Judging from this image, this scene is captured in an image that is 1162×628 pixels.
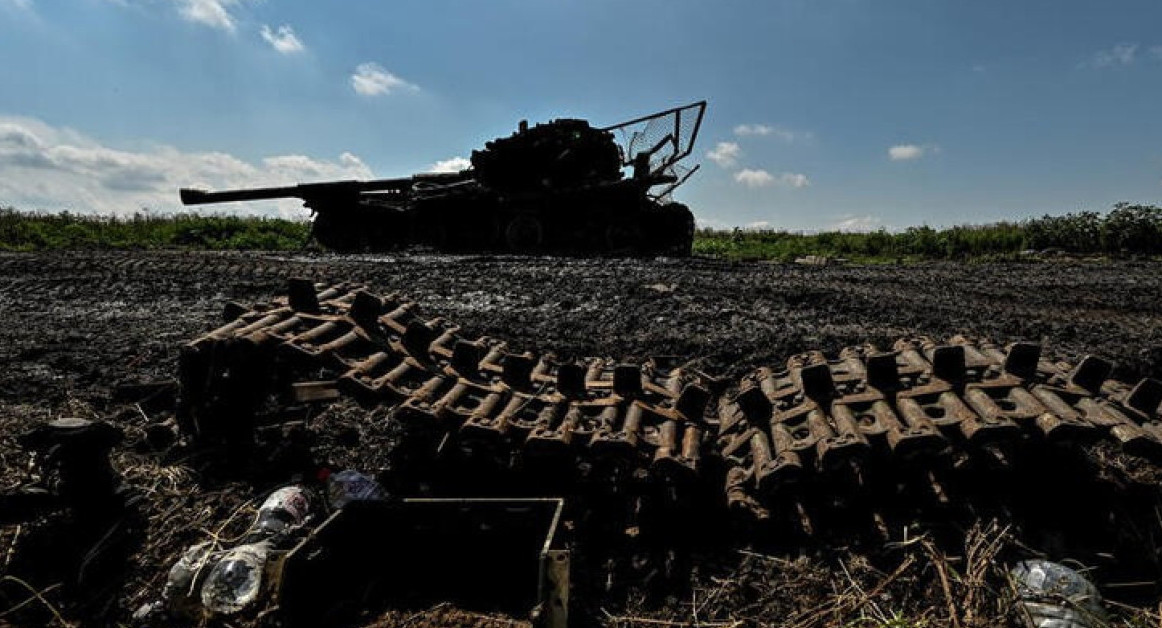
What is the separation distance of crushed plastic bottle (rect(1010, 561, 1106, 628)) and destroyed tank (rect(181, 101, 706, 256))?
14.3 metres

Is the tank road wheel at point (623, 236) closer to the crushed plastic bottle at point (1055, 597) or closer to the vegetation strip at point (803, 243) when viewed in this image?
the vegetation strip at point (803, 243)

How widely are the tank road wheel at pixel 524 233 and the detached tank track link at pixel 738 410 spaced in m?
14.0

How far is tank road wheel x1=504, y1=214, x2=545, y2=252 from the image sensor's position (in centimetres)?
1767

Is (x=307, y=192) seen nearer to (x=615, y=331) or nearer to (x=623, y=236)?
(x=623, y=236)

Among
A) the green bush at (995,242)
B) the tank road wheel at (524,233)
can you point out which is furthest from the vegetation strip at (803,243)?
the tank road wheel at (524,233)

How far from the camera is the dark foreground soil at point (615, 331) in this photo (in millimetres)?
2344

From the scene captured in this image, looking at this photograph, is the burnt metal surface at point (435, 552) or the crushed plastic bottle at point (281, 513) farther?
the crushed plastic bottle at point (281, 513)

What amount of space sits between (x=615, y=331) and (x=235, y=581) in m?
4.03

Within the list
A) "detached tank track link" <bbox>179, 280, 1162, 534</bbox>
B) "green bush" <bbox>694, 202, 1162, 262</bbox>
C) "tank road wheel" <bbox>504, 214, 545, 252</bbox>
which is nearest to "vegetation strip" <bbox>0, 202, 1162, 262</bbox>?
"green bush" <bbox>694, 202, 1162, 262</bbox>

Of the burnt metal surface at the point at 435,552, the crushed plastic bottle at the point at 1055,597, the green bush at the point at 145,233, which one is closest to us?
the crushed plastic bottle at the point at 1055,597

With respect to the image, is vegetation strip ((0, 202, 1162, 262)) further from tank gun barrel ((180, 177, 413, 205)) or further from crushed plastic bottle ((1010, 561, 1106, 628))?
crushed plastic bottle ((1010, 561, 1106, 628))

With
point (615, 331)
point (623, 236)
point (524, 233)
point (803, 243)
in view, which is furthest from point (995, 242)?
point (615, 331)

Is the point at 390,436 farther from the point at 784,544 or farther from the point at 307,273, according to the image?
the point at 307,273

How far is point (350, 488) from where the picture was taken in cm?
300
